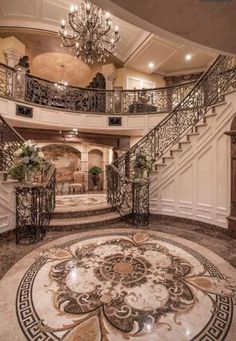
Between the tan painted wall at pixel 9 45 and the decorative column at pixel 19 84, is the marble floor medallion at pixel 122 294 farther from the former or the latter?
the tan painted wall at pixel 9 45

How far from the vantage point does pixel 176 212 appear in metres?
5.04

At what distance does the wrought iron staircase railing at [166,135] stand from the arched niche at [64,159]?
618cm

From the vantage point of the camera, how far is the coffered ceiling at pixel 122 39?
7.00 m

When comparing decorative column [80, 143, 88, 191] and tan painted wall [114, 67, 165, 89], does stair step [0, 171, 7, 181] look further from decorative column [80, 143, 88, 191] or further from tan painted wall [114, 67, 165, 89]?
decorative column [80, 143, 88, 191]

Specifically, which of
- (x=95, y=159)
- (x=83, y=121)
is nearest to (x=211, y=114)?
(x=83, y=121)

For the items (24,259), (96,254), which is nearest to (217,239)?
(96,254)

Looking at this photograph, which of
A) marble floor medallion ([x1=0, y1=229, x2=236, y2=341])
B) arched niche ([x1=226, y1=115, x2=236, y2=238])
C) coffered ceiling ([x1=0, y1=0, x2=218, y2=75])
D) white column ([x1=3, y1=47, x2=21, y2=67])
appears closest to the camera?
marble floor medallion ([x1=0, y1=229, x2=236, y2=341])

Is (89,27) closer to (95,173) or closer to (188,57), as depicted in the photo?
(188,57)

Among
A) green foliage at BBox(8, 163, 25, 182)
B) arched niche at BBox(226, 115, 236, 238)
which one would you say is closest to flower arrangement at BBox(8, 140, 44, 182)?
green foliage at BBox(8, 163, 25, 182)

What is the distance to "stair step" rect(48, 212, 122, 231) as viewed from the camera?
431 centimetres

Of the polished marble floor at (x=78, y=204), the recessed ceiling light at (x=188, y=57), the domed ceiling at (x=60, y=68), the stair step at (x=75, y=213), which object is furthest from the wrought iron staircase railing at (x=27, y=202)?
the recessed ceiling light at (x=188, y=57)

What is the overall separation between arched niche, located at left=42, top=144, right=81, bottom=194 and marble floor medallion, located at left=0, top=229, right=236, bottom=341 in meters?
8.35

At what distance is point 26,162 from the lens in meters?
3.62

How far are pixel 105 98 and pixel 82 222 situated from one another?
17.0ft
